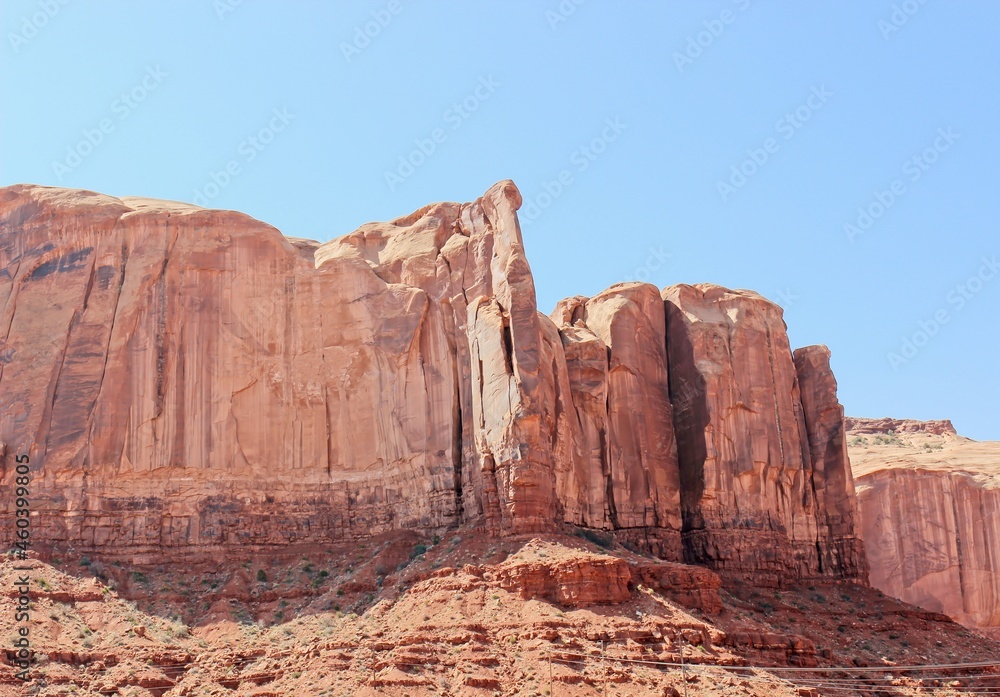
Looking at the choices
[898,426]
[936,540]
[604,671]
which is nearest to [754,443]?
[936,540]

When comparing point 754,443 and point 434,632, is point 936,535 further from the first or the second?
point 434,632

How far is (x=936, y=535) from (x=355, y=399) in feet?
119

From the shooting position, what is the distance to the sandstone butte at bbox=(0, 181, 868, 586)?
5328 centimetres

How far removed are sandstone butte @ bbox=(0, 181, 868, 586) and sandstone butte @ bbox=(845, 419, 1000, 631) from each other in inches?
554

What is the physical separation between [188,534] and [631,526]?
17743mm

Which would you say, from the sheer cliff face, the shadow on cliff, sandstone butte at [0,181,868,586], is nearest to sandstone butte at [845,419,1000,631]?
the sheer cliff face

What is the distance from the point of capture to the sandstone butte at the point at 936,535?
76.1 m

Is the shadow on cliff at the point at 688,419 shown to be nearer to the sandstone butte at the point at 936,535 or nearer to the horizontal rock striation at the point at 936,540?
the sandstone butte at the point at 936,535

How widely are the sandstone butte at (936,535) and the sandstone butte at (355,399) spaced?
46.2ft

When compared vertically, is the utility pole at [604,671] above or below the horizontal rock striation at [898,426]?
below

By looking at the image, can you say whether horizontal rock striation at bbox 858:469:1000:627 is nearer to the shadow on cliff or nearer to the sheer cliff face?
the sheer cliff face

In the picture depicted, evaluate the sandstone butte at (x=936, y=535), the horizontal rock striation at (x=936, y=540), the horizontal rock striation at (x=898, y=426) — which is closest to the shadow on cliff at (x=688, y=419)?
the sandstone butte at (x=936, y=535)

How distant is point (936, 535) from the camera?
7712 centimetres

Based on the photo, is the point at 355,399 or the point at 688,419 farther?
the point at 688,419
